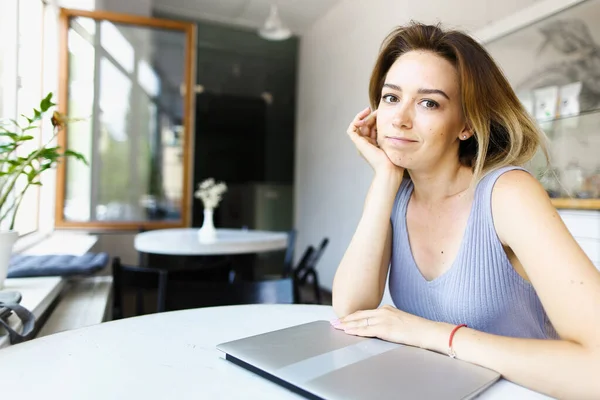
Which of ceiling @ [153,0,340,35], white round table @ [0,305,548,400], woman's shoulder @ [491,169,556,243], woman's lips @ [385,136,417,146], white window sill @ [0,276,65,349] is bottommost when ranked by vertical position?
white window sill @ [0,276,65,349]

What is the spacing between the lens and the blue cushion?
5.91 ft

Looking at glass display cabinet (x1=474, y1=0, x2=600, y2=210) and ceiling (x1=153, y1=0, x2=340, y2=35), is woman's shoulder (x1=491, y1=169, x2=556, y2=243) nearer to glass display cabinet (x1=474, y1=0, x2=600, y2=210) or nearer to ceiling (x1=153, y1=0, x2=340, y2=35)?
glass display cabinet (x1=474, y1=0, x2=600, y2=210)

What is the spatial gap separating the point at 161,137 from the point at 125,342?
3.84 metres

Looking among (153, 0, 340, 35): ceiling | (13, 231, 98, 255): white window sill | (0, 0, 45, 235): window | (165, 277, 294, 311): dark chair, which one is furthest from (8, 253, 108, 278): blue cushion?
(153, 0, 340, 35): ceiling

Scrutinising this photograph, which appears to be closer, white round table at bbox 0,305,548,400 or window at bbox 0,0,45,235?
white round table at bbox 0,305,548,400

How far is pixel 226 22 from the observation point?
585 cm

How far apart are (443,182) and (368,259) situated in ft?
1.08

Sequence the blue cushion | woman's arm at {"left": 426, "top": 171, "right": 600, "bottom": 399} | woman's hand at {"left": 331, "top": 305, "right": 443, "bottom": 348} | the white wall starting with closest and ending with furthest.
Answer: woman's arm at {"left": 426, "top": 171, "right": 600, "bottom": 399}
woman's hand at {"left": 331, "top": 305, "right": 443, "bottom": 348}
the blue cushion
the white wall

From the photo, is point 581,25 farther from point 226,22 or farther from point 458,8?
point 226,22

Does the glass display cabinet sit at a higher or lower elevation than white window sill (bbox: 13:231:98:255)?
higher

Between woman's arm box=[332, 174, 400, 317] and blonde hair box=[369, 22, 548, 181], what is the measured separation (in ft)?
0.82

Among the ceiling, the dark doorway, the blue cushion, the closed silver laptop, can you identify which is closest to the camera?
the closed silver laptop

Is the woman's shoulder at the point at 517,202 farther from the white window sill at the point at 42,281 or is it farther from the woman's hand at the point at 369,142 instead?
the white window sill at the point at 42,281

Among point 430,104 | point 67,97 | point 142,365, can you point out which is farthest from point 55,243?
point 430,104
